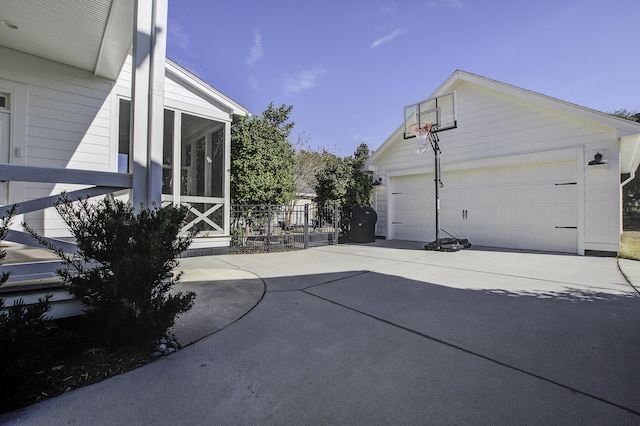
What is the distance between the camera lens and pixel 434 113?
880cm

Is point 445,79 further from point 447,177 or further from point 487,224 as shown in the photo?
point 487,224

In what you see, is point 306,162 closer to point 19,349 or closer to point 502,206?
point 502,206

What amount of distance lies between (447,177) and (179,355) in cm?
928

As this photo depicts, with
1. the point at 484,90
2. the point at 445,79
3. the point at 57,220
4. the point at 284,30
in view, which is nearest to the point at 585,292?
the point at 484,90

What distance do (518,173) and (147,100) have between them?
29.7ft

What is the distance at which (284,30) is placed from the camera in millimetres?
9664

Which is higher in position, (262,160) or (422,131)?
(422,131)

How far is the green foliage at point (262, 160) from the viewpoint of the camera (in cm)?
779

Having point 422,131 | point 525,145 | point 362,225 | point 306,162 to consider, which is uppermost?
point 306,162

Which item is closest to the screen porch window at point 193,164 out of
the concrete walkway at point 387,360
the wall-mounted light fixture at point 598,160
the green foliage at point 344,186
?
the concrete walkway at point 387,360

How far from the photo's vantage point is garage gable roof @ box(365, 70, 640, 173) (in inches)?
251

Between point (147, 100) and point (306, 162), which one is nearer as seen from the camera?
point (147, 100)

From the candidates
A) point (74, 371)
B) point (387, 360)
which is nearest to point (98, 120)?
point (74, 371)

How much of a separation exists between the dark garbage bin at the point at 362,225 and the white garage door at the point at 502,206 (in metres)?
1.40
